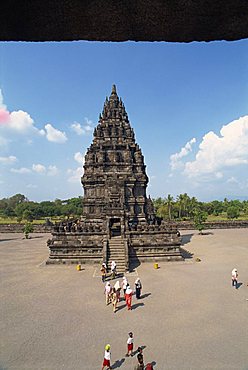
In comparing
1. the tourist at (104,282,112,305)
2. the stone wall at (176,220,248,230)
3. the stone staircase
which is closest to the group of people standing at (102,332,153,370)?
the tourist at (104,282,112,305)

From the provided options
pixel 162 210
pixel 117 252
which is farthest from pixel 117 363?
pixel 162 210

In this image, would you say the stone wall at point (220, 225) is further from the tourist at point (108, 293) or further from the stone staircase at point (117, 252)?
the tourist at point (108, 293)

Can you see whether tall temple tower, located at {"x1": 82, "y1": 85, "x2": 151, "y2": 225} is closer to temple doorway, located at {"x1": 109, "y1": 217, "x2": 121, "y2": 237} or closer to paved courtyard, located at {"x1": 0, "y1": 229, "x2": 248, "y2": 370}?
temple doorway, located at {"x1": 109, "y1": 217, "x2": 121, "y2": 237}

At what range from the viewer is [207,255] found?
23.2m

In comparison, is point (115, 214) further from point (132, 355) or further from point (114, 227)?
point (132, 355)

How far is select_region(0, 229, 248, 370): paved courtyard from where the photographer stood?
764 centimetres

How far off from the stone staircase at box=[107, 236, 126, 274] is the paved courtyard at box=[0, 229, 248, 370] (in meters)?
1.98

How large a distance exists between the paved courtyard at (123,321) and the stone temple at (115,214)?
3.24 meters

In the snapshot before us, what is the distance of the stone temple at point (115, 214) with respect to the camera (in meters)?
20.7

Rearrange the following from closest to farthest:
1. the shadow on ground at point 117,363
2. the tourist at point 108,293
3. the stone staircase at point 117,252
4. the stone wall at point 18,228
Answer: the shadow on ground at point 117,363 → the tourist at point 108,293 → the stone staircase at point 117,252 → the stone wall at point 18,228

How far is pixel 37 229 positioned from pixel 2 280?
3097 cm

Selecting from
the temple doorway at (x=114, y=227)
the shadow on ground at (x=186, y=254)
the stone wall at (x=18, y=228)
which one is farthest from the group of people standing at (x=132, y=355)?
the stone wall at (x=18, y=228)

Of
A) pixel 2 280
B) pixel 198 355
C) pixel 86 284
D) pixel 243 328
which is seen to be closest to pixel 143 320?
pixel 198 355

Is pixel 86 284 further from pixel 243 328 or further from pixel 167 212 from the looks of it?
pixel 167 212
